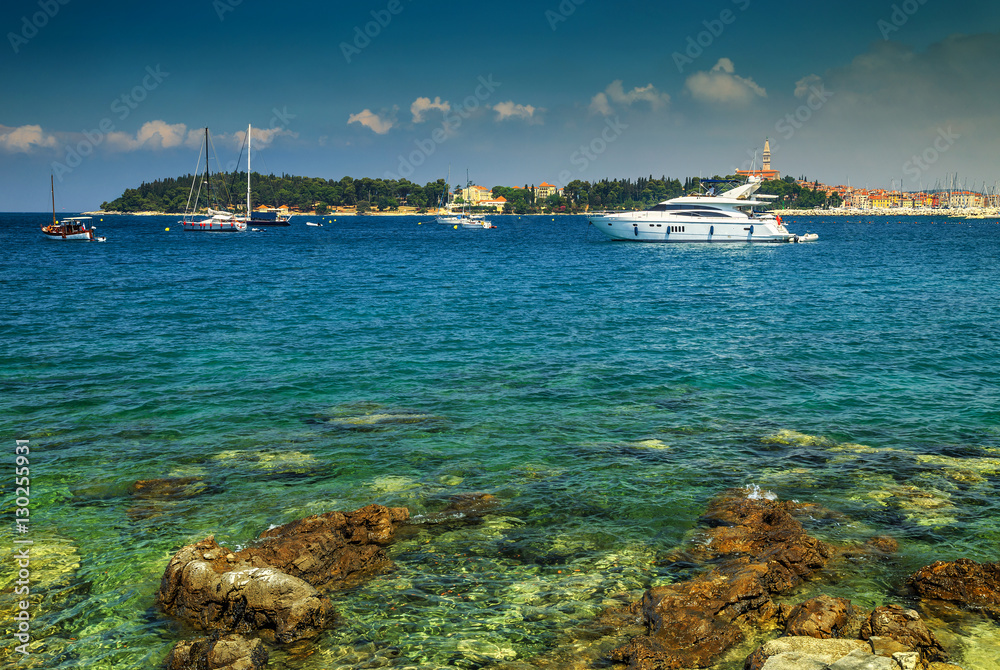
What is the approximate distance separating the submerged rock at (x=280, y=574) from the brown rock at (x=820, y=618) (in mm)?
5011

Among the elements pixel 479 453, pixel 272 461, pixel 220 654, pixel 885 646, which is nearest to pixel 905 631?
pixel 885 646

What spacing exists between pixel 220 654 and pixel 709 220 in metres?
76.0

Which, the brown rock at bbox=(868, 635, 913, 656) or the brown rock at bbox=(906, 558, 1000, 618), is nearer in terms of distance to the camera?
the brown rock at bbox=(868, 635, 913, 656)

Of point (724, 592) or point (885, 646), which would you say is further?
point (724, 592)

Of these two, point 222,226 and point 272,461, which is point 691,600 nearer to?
point 272,461

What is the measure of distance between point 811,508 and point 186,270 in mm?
51732

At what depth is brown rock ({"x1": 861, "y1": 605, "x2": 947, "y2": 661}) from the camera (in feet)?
20.4

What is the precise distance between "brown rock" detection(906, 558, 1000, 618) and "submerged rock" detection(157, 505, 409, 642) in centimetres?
672

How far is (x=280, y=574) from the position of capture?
23.8 ft

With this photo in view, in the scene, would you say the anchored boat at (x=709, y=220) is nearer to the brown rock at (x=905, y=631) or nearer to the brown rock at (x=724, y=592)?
the brown rock at (x=724, y=592)

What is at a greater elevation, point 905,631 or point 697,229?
point 697,229

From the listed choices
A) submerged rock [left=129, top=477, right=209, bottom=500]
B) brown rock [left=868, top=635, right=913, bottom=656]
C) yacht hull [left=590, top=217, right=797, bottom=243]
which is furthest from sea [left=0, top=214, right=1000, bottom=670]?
yacht hull [left=590, top=217, right=797, bottom=243]

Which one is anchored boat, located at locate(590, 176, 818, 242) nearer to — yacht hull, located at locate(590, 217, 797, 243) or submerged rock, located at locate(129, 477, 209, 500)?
yacht hull, located at locate(590, 217, 797, 243)

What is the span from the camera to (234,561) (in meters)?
7.86
